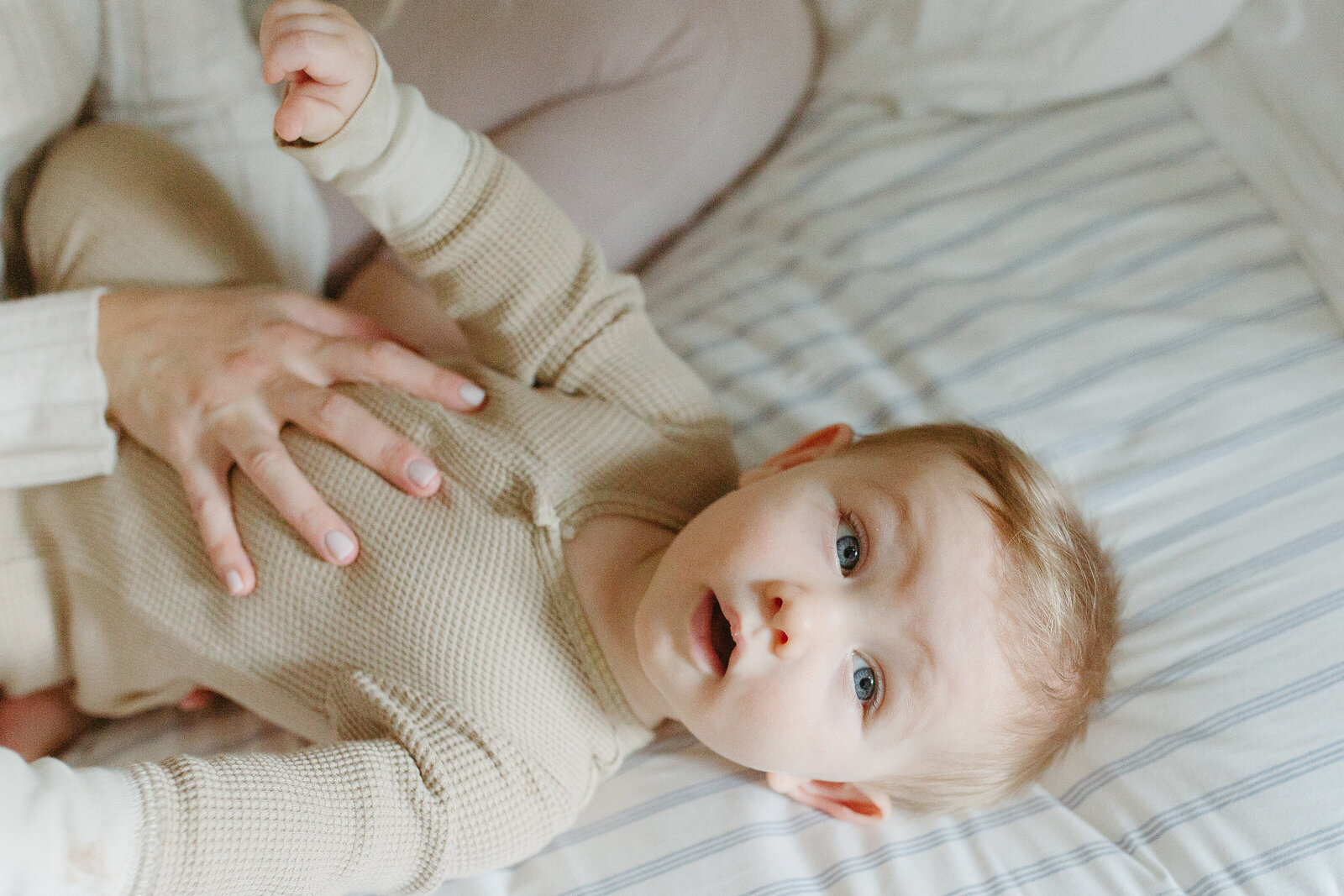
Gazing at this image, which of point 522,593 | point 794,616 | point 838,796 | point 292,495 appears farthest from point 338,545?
point 838,796

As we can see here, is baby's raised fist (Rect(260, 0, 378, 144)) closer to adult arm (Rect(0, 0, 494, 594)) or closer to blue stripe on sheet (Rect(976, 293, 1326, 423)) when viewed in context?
adult arm (Rect(0, 0, 494, 594))

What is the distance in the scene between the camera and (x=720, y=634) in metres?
0.90

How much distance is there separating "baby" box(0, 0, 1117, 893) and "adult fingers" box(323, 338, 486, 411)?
16mm

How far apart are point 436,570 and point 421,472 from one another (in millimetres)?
94

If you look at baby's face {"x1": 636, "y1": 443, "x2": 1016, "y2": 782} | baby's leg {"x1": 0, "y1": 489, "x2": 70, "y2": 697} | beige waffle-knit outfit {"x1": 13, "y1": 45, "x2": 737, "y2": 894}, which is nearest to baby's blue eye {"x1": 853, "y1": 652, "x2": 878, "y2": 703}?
baby's face {"x1": 636, "y1": 443, "x2": 1016, "y2": 782}

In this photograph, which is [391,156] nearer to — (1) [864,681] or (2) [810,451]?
(2) [810,451]


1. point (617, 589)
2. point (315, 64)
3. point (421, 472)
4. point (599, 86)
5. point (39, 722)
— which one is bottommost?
point (39, 722)

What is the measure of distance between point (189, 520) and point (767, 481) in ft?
1.83

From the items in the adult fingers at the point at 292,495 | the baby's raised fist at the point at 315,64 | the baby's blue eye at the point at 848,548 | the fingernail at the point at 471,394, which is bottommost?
the adult fingers at the point at 292,495

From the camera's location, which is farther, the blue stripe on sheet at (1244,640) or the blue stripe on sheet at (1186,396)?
the blue stripe on sheet at (1186,396)

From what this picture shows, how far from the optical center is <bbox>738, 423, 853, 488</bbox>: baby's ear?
3.24 feet

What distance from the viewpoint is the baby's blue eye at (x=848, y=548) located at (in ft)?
2.87

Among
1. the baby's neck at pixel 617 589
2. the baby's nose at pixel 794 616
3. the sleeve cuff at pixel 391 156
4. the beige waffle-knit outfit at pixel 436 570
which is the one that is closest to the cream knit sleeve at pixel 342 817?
the beige waffle-knit outfit at pixel 436 570

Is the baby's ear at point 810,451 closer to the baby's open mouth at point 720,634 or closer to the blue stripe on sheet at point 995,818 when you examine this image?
the baby's open mouth at point 720,634
